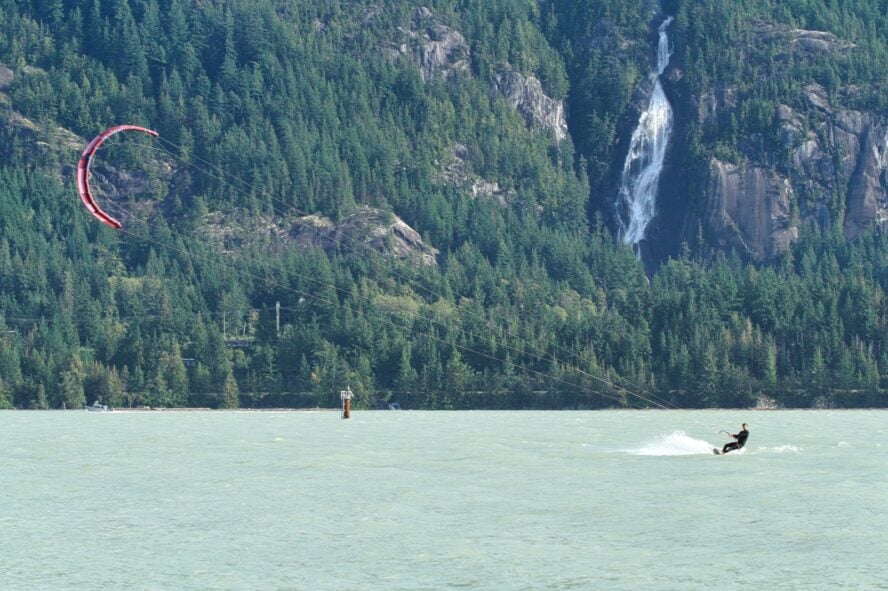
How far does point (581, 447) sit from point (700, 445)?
982cm

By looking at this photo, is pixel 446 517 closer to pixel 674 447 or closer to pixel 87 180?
pixel 87 180

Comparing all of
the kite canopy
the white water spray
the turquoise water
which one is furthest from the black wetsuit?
the kite canopy

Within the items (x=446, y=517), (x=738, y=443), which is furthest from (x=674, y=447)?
(x=446, y=517)

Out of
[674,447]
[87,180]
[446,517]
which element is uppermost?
[87,180]

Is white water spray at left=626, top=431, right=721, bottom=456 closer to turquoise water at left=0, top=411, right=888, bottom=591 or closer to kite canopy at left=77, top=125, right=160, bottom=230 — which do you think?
turquoise water at left=0, top=411, right=888, bottom=591

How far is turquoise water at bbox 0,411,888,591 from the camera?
3004 inches

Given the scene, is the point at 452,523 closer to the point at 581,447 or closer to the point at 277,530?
the point at 277,530

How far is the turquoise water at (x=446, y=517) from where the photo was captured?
7631 centimetres

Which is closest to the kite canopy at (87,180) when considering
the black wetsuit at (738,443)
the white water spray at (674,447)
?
the white water spray at (674,447)

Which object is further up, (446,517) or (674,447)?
(674,447)

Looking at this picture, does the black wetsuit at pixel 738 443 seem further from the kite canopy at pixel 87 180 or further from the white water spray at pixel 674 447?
the kite canopy at pixel 87 180

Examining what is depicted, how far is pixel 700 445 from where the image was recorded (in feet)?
472

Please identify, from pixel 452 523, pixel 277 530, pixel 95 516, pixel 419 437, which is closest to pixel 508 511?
pixel 452 523

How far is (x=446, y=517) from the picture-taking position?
3669 inches
